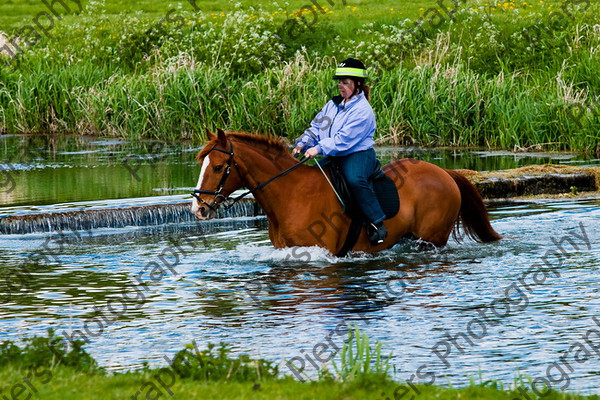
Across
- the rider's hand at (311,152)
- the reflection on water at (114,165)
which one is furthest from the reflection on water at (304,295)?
the reflection on water at (114,165)

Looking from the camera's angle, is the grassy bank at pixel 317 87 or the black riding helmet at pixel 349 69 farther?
the grassy bank at pixel 317 87

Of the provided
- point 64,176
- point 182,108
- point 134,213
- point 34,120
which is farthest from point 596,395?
point 34,120

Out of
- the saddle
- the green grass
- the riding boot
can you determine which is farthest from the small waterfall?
the green grass

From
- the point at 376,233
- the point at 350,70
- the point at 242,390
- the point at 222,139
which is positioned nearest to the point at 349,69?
the point at 350,70

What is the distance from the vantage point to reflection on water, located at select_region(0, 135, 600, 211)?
58.2 ft

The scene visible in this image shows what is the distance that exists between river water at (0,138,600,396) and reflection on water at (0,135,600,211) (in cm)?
344

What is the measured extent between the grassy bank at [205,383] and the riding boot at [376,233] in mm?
4348

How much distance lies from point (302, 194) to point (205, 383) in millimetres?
4890

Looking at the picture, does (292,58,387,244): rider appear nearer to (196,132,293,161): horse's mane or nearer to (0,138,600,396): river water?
(196,132,293,161): horse's mane

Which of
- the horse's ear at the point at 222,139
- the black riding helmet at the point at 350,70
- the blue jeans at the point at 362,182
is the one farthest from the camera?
the blue jeans at the point at 362,182

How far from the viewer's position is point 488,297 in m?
9.29

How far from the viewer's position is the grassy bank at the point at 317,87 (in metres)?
22.0

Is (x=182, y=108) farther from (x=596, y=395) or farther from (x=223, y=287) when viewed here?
(x=596, y=395)

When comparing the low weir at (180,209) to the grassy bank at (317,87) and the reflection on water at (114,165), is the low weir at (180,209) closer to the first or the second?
the reflection on water at (114,165)
